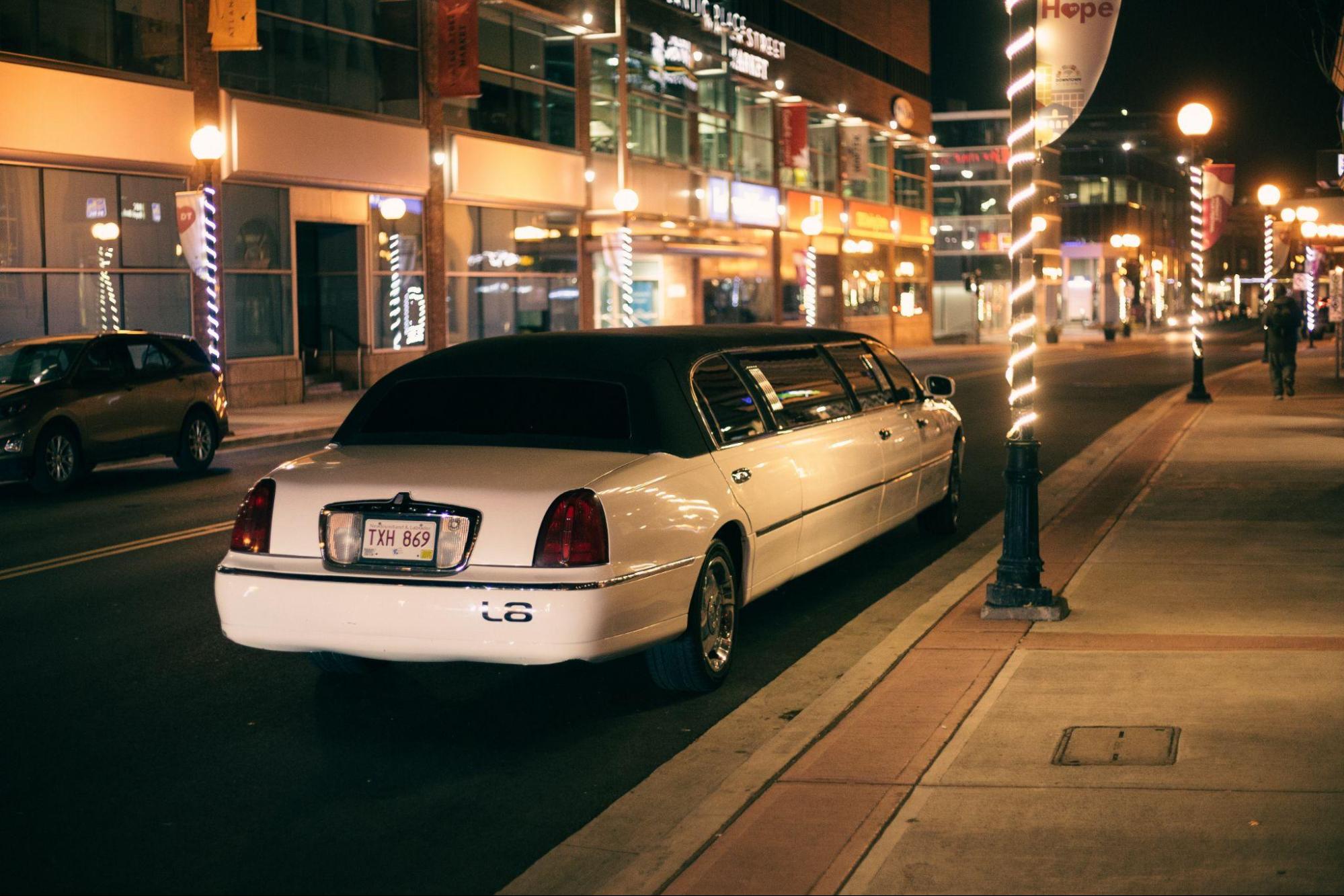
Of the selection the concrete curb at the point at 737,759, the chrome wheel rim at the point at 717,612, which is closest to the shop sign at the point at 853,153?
the concrete curb at the point at 737,759

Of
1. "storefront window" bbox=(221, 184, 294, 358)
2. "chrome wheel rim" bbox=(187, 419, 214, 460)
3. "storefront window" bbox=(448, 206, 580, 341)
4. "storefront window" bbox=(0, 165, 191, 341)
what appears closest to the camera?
"chrome wheel rim" bbox=(187, 419, 214, 460)

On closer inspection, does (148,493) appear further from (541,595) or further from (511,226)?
(511,226)

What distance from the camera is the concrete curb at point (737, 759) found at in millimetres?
5075

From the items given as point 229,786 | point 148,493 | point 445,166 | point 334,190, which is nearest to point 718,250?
point 445,166

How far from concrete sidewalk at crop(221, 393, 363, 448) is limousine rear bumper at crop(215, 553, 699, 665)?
14.3 m

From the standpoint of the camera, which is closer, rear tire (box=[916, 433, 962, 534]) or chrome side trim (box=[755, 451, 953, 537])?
chrome side trim (box=[755, 451, 953, 537])

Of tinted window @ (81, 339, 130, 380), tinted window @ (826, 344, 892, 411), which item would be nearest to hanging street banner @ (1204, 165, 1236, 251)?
tinted window @ (81, 339, 130, 380)

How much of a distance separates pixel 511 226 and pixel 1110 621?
2992 cm

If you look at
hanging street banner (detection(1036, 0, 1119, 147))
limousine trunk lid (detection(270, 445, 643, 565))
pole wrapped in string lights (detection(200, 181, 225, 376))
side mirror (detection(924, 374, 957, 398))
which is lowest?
limousine trunk lid (detection(270, 445, 643, 565))

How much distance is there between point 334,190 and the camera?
1230 inches

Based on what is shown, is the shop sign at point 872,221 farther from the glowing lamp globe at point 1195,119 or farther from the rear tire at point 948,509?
the rear tire at point 948,509

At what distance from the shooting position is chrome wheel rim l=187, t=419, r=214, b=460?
60.2 ft

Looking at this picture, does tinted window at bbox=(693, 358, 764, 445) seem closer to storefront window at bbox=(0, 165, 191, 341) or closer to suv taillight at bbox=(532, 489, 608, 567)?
suv taillight at bbox=(532, 489, 608, 567)

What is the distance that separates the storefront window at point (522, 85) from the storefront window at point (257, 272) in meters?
6.02
